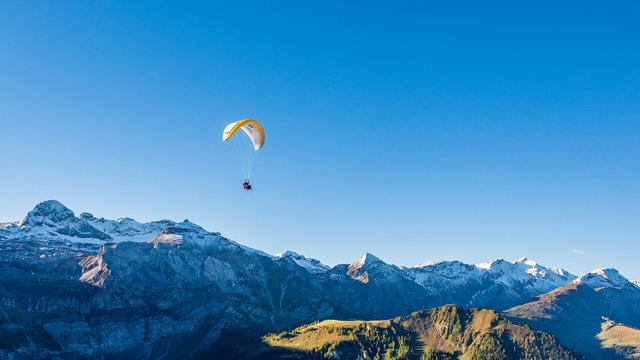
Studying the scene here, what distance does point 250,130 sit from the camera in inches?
5979

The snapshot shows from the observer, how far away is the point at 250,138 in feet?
508

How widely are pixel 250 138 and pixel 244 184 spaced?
13.6 metres

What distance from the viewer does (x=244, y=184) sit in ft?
507

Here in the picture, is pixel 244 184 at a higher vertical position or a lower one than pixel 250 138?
lower

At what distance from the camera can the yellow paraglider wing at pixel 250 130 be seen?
141250mm

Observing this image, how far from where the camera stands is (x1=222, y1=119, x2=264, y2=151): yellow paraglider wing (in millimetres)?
141250
